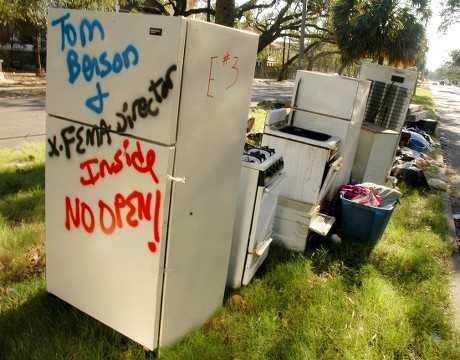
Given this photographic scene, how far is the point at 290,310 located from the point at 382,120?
446 centimetres

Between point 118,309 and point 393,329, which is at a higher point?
point 118,309

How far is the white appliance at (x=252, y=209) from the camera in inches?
109

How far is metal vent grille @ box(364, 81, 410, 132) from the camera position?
19.7 ft

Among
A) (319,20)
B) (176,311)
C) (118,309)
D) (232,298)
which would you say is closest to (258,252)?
(232,298)

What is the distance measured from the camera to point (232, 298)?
287cm

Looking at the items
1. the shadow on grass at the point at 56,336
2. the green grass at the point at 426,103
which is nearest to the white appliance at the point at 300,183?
the shadow on grass at the point at 56,336

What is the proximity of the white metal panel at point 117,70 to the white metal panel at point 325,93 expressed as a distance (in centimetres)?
272

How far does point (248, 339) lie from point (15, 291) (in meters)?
1.72

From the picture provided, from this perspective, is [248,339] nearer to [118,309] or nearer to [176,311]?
[176,311]

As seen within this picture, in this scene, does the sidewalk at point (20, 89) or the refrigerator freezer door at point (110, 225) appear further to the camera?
the sidewalk at point (20, 89)

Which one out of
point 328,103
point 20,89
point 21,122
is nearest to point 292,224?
point 328,103

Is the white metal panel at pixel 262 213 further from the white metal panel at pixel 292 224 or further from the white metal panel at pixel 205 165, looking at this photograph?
the white metal panel at pixel 292 224

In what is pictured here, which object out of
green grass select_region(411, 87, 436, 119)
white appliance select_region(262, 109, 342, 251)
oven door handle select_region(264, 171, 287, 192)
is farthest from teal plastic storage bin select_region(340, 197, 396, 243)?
green grass select_region(411, 87, 436, 119)

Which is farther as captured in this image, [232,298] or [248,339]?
[232,298]
